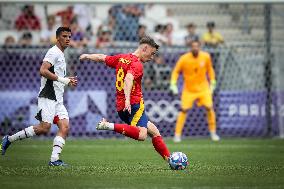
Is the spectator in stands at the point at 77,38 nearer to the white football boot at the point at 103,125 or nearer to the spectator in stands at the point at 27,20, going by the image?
the spectator in stands at the point at 27,20

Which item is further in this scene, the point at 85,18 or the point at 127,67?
the point at 85,18

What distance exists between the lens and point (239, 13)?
22734 millimetres

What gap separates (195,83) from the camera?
19.8 meters

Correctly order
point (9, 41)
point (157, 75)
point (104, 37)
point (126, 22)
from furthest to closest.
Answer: point (126, 22)
point (104, 37)
point (157, 75)
point (9, 41)

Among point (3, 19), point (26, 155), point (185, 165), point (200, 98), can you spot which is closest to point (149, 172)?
point (185, 165)

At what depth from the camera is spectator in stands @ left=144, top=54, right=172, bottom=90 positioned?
20.4 meters

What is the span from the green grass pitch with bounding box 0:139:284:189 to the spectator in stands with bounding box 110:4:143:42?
454 cm

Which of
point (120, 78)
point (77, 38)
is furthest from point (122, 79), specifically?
point (77, 38)

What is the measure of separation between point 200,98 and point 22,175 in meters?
10.2

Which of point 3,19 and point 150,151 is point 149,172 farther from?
point 3,19

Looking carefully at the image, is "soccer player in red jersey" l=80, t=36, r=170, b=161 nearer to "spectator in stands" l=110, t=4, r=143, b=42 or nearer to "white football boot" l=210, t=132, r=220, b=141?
"white football boot" l=210, t=132, r=220, b=141

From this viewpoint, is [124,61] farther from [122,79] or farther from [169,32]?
[169,32]

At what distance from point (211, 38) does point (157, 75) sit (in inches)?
80.9

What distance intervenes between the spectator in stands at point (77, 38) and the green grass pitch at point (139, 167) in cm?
401
